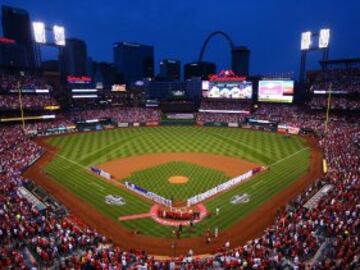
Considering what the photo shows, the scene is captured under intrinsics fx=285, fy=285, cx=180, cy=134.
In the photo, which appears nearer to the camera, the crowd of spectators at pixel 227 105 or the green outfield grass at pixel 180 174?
the green outfield grass at pixel 180 174

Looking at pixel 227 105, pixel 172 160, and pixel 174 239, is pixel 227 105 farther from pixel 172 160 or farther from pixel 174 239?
pixel 174 239

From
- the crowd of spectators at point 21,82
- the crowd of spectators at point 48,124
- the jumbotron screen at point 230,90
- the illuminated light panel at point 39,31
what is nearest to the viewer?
the crowd of spectators at point 48,124

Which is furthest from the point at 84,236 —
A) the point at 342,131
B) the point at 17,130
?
the point at 342,131

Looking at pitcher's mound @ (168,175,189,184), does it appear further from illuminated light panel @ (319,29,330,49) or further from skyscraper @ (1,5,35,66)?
skyscraper @ (1,5,35,66)

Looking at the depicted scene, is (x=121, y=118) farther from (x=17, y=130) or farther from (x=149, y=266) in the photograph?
(x=149, y=266)

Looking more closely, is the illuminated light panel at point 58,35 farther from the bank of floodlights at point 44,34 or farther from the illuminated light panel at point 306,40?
the illuminated light panel at point 306,40

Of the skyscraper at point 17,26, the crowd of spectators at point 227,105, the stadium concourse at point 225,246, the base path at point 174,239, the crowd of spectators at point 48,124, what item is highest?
the skyscraper at point 17,26

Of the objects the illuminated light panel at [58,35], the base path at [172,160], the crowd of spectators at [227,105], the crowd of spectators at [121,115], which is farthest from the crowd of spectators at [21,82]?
the crowd of spectators at [227,105]
